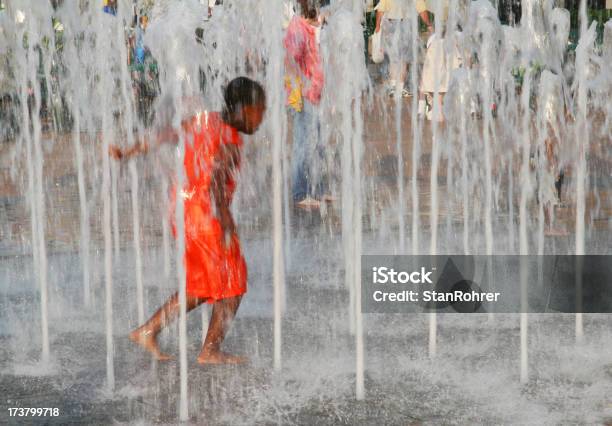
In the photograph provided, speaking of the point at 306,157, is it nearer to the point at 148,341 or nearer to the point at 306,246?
the point at 306,246

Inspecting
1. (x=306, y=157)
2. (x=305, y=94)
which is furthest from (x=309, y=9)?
(x=306, y=157)

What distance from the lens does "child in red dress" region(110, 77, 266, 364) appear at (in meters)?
4.70

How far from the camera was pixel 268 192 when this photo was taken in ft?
34.2

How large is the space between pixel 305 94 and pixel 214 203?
4.24m

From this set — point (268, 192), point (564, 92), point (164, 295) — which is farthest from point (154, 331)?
point (268, 192)

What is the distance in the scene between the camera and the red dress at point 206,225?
15.4 feet

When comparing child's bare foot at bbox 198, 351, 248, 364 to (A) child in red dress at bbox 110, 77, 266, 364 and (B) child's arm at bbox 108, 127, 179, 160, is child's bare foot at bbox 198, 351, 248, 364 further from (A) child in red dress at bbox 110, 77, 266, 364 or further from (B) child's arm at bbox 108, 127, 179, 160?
(B) child's arm at bbox 108, 127, 179, 160

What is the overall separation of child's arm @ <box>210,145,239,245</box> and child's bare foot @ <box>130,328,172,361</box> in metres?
0.58

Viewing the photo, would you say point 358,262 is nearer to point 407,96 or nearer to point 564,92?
point 564,92

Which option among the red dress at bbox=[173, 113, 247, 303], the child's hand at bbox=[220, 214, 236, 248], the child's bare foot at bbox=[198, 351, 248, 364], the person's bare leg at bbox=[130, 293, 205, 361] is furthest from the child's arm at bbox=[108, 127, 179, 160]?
the child's bare foot at bbox=[198, 351, 248, 364]

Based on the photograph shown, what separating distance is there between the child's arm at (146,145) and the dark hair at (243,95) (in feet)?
0.88

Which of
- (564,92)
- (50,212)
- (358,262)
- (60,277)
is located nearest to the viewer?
(358,262)

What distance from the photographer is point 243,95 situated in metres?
4.70

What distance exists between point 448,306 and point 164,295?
1597 mm
